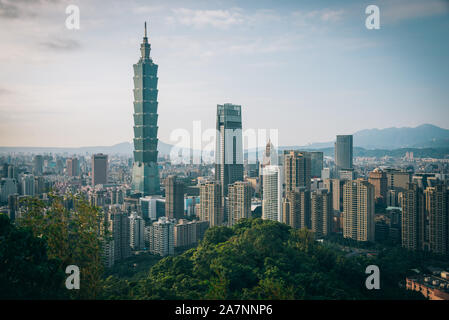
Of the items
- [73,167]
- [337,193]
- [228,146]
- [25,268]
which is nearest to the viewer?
[25,268]

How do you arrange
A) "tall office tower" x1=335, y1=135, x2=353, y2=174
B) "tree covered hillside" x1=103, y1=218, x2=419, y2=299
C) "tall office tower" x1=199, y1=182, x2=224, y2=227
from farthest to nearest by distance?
"tall office tower" x1=335, y1=135, x2=353, y2=174 → "tall office tower" x1=199, y1=182, x2=224, y2=227 → "tree covered hillside" x1=103, y1=218, x2=419, y2=299

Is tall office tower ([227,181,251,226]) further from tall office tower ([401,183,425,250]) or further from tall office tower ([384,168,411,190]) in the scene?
tall office tower ([384,168,411,190])

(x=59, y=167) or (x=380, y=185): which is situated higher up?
(x=59, y=167)

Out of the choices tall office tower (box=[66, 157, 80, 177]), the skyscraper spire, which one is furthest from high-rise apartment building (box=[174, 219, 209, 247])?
the skyscraper spire

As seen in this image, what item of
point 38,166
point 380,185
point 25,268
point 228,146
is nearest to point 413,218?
point 380,185

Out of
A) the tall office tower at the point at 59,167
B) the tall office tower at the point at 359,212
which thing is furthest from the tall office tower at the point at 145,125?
the tall office tower at the point at 359,212

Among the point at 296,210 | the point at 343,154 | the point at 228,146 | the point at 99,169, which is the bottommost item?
the point at 296,210

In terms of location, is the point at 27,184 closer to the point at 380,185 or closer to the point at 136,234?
the point at 136,234
